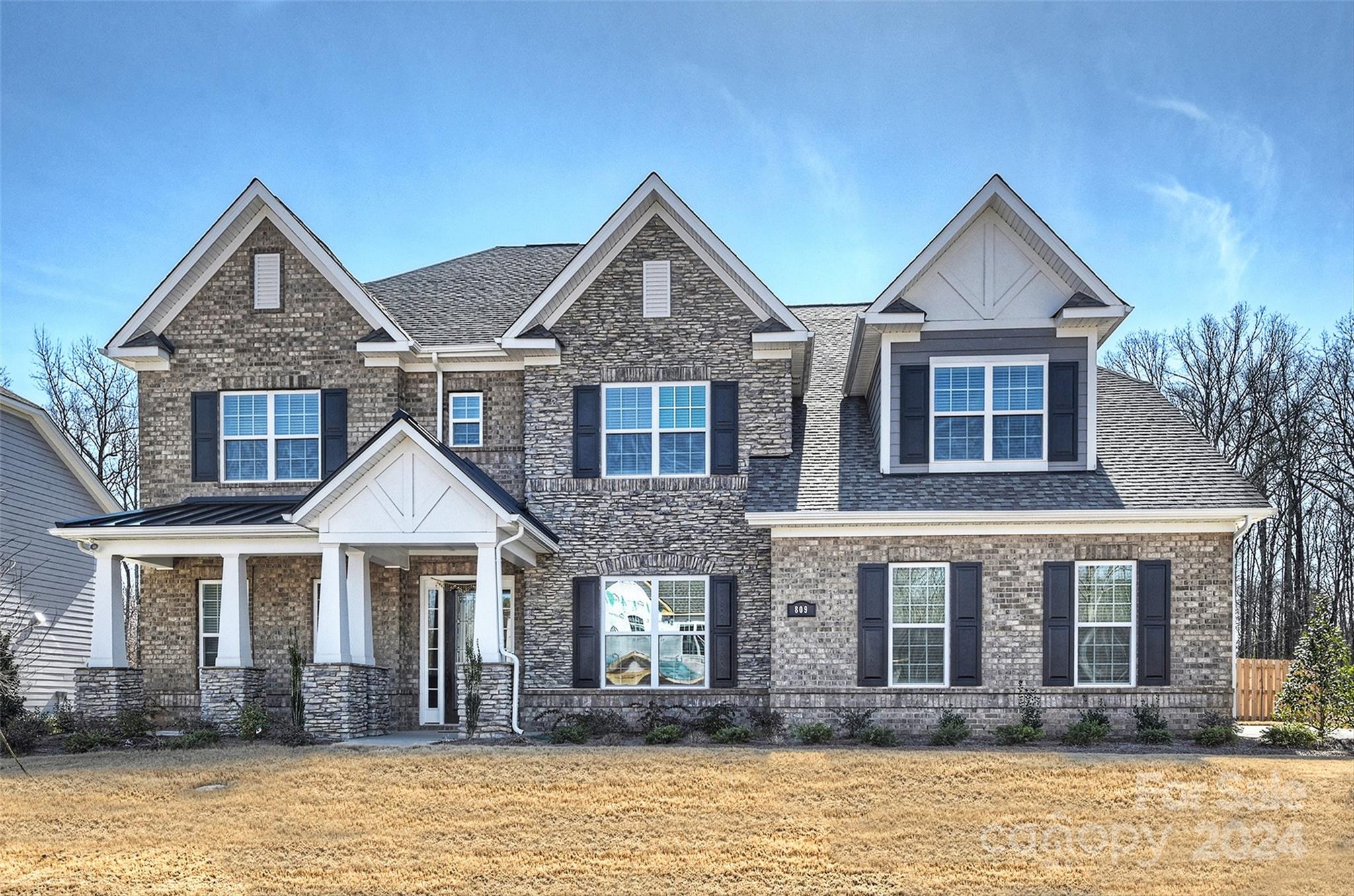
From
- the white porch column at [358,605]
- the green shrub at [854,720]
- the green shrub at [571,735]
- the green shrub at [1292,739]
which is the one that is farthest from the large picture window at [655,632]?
the green shrub at [1292,739]

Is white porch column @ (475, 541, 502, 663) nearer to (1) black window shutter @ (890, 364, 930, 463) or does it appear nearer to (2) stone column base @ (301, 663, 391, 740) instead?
(2) stone column base @ (301, 663, 391, 740)

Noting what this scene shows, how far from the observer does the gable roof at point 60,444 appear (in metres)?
22.8

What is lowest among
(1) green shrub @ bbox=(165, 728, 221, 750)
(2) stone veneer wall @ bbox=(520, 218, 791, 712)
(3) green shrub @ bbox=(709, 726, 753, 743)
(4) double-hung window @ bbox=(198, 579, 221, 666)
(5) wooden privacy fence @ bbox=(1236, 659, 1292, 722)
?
(5) wooden privacy fence @ bbox=(1236, 659, 1292, 722)

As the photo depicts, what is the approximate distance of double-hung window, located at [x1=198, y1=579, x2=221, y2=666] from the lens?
19312mm

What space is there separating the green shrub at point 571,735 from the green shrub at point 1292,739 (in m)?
9.40

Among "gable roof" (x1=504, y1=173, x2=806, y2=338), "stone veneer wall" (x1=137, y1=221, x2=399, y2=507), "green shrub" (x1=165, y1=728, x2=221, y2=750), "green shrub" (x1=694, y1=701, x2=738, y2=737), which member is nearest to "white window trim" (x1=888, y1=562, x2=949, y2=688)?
"green shrub" (x1=694, y1=701, x2=738, y2=737)

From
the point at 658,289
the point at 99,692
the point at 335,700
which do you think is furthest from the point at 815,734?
the point at 99,692

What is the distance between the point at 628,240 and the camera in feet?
60.6

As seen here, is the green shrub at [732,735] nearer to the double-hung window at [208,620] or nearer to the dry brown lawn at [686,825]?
the dry brown lawn at [686,825]

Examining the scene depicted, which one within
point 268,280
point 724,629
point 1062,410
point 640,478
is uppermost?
point 268,280

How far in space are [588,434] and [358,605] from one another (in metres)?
4.49

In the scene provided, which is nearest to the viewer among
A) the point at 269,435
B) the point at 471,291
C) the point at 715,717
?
the point at 715,717

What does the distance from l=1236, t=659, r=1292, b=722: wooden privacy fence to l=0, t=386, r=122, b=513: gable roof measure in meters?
24.4

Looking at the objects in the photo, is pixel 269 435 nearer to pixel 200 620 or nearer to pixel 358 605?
pixel 200 620
